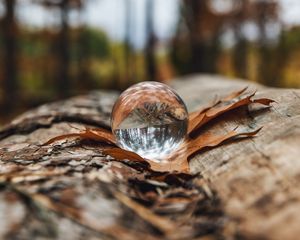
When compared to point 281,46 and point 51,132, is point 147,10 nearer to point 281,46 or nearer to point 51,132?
point 281,46

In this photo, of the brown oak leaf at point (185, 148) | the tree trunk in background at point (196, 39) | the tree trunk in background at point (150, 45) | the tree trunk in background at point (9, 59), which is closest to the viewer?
the brown oak leaf at point (185, 148)

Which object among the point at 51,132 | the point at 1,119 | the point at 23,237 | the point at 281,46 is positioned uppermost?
the point at 23,237

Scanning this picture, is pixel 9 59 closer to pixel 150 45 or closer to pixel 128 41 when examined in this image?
pixel 150 45

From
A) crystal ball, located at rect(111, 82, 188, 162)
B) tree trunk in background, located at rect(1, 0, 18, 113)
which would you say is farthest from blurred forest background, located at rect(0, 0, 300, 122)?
crystal ball, located at rect(111, 82, 188, 162)

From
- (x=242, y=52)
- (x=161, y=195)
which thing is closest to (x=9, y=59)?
(x=242, y=52)

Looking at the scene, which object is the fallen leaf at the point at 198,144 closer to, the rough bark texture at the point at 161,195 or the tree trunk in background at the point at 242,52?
the rough bark texture at the point at 161,195

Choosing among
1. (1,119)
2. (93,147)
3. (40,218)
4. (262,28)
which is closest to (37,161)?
(93,147)

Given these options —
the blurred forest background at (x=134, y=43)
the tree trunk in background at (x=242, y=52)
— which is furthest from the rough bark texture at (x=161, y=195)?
the tree trunk in background at (x=242, y=52)

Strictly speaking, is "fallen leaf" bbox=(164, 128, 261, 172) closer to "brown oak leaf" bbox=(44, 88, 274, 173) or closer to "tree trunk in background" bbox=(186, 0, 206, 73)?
"brown oak leaf" bbox=(44, 88, 274, 173)
